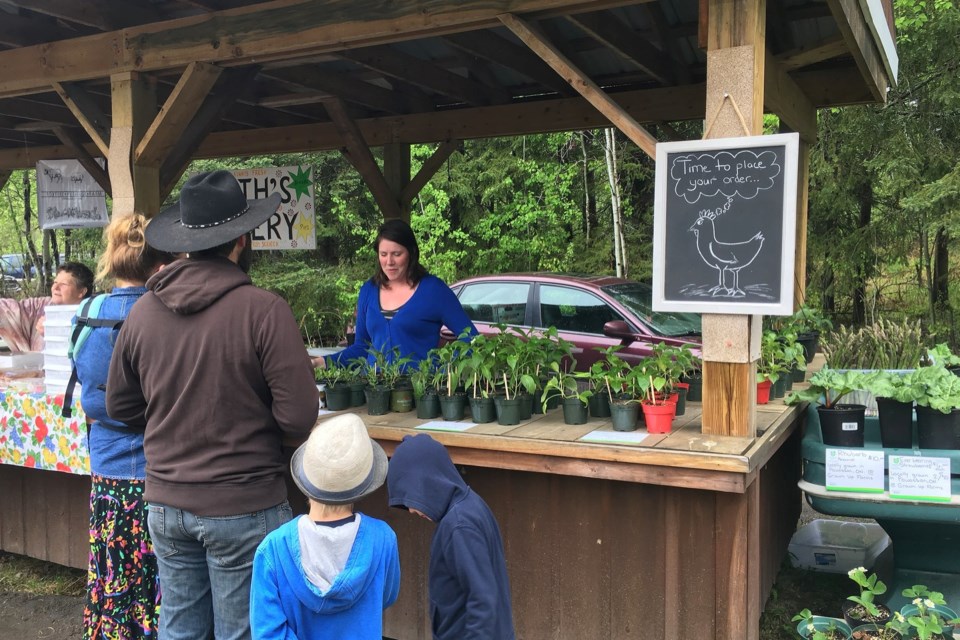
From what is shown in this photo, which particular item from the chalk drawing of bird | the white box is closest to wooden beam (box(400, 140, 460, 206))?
the white box

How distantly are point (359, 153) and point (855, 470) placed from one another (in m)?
4.79

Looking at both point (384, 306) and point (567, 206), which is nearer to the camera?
point (384, 306)

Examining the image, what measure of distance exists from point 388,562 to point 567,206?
1216 cm

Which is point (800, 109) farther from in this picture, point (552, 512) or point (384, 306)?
point (552, 512)

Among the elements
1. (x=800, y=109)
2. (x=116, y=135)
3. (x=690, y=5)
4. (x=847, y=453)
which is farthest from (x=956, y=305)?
(x=116, y=135)

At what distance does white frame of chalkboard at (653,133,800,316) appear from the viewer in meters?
2.69

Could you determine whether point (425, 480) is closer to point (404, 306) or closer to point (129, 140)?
point (404, 306)

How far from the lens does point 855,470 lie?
3.12 metres

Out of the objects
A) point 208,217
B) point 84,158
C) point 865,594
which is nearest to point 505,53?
point 208,217

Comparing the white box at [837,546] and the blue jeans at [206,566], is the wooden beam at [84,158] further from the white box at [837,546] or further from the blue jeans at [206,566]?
the white box at [837,546]

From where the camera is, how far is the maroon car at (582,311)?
603 cm

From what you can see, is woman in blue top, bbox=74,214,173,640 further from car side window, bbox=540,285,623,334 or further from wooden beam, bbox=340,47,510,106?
car side window, bbox=540,285,623,334

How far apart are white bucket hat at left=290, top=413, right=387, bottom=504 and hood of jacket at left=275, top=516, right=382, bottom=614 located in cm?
11

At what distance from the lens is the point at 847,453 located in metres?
3.12
